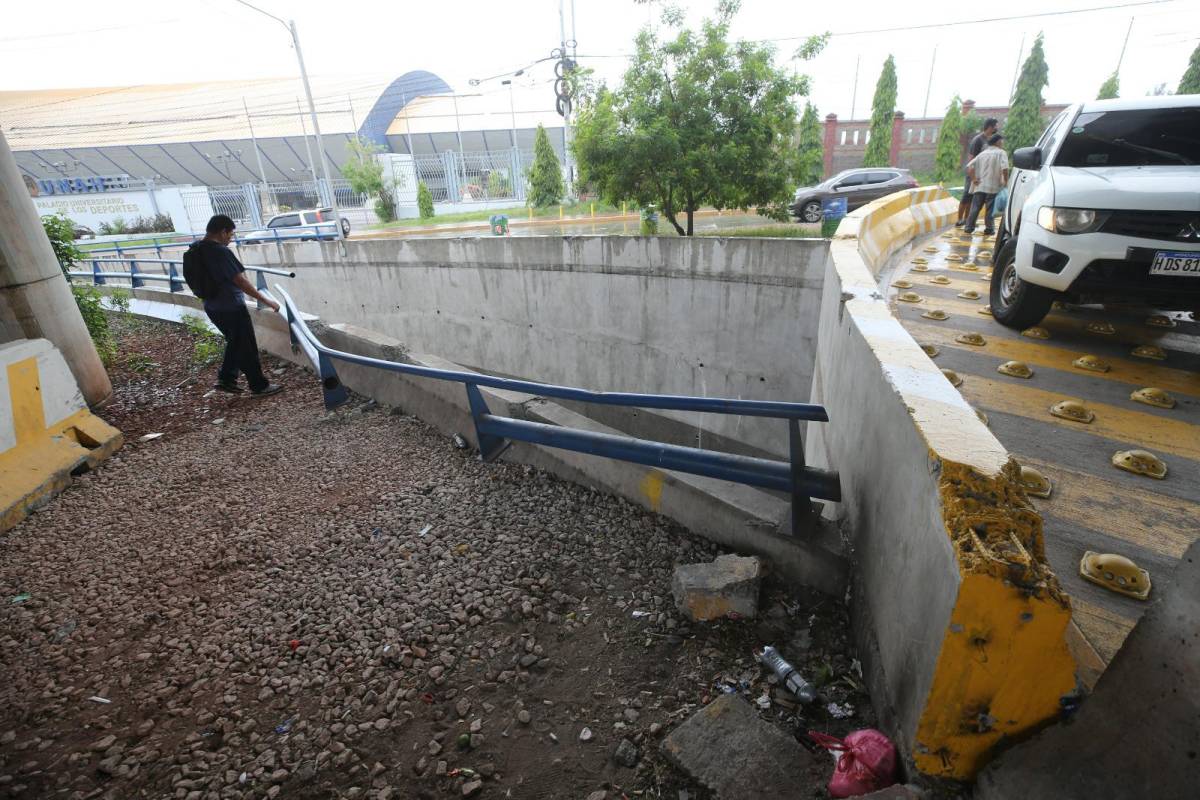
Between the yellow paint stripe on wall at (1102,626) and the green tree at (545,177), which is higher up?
the green tree at (545,177)

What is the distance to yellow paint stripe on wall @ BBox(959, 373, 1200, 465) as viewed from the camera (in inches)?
128

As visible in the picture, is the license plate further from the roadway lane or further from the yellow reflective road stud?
the yellow reflective road stud

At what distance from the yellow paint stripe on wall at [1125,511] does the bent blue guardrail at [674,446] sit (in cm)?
109

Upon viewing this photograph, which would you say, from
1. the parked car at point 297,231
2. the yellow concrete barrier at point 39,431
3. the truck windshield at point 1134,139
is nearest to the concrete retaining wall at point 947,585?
the truck windshield at point 1134,139

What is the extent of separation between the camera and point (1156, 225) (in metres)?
3.68

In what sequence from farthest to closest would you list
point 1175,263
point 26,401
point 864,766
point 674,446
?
point 26,401
point 1175,263
point 674,446
point 864,766

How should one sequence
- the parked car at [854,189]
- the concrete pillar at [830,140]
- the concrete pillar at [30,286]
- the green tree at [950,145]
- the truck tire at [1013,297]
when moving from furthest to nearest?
the concrete pillar at [830,140] → the green tree at [950,145] → the parked car at [854,189] → the concrete pillar at [30,286] → the truck tire at [1013,297]

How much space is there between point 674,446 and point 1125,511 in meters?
2.18

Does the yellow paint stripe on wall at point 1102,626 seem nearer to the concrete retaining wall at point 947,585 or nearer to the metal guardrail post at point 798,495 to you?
the concrete retaining wall at point 947,585

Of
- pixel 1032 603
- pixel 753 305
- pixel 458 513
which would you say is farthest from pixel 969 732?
pixel 753 305

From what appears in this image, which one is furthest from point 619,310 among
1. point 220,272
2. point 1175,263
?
point 1175,263

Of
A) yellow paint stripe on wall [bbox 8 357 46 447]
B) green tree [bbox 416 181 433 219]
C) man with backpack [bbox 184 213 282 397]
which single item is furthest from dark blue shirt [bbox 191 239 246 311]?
green tree [bbox 416 181 433 219]

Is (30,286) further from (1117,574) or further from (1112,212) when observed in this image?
(1112,212)

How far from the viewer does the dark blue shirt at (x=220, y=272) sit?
6.20m
